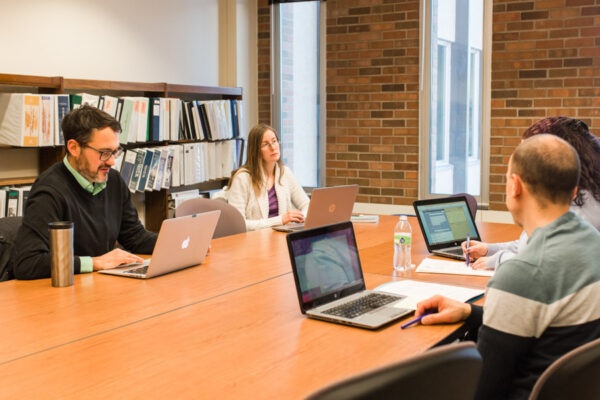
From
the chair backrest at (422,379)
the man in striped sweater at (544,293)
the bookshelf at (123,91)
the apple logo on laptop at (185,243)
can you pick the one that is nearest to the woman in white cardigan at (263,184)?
the bookshelf at (123,91)

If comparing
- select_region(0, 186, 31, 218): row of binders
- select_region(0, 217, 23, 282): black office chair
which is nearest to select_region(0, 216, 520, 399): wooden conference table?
select_region(0, 217, 23, 282): black office chair

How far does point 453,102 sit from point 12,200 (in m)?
3.36

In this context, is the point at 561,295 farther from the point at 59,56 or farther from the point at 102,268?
the point at 59,56

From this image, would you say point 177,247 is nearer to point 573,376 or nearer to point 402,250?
point 402,250

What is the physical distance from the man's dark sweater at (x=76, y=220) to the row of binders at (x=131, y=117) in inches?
42.6

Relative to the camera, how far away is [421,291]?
2.31m

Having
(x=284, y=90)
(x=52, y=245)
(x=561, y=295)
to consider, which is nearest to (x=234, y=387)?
(x=561, y=295)

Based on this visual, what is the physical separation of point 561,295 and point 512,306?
0.39 ft

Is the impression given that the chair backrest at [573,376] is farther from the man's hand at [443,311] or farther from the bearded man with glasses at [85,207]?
the bearded man with glasses at [85,207]

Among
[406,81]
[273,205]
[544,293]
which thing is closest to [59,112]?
[273,205]

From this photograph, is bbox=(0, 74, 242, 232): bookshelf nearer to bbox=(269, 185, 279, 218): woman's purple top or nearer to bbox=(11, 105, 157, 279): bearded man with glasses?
bbox=(269, 185, 279, 218): woman's purple top

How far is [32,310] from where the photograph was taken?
2.09 m

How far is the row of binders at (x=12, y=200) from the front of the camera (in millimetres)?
3779

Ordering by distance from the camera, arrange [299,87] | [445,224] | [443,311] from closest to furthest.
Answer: [443,311] → [445,224] → [299,87]
